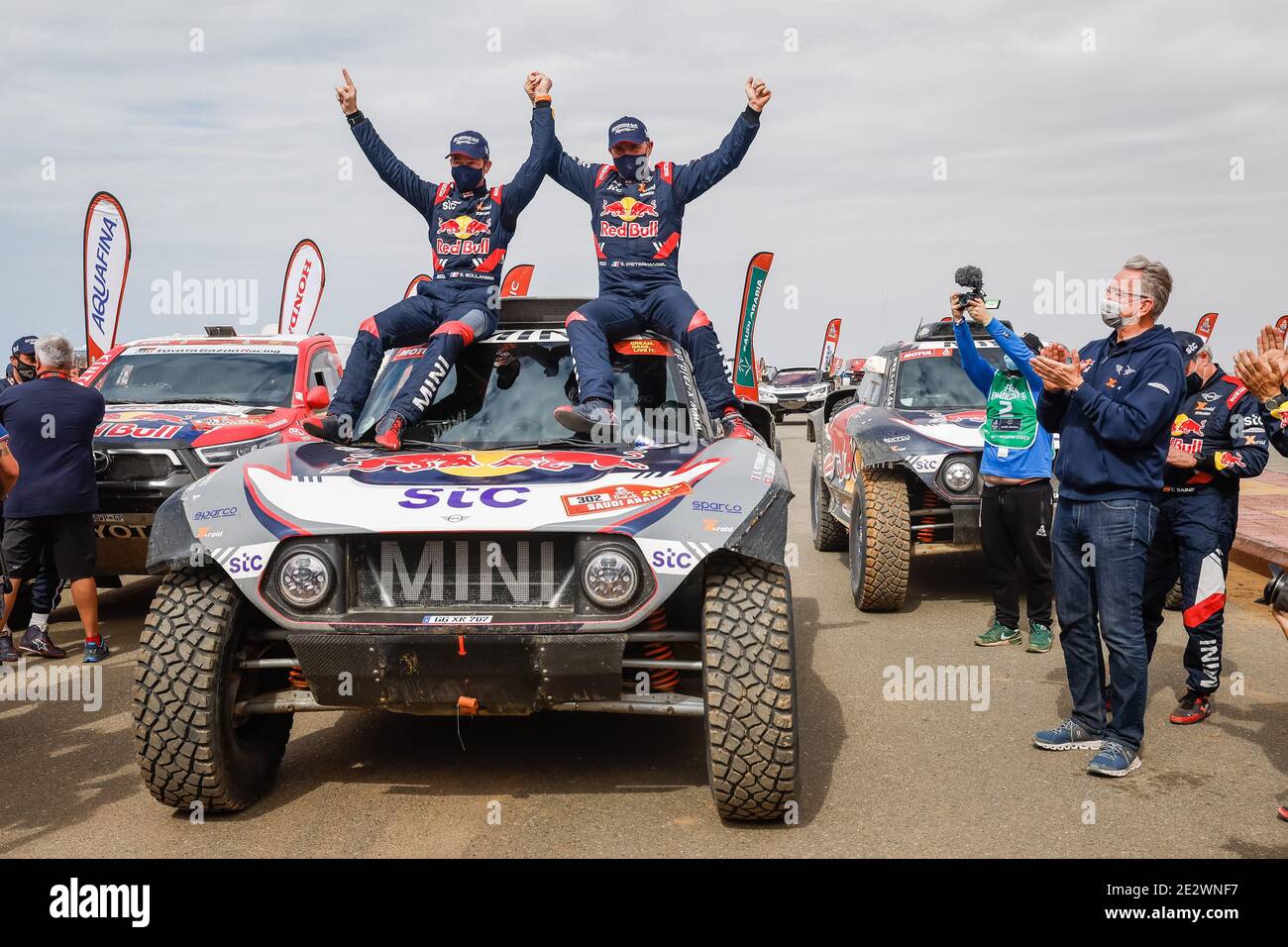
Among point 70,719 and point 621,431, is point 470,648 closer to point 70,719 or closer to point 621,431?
point 621,431

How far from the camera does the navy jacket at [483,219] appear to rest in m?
6.51

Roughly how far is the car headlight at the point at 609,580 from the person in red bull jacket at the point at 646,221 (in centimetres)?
201

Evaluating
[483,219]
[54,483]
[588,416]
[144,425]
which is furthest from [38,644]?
[588,416]

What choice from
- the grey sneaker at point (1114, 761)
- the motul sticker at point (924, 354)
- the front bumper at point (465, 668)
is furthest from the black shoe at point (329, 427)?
the motul sticker at point (924, 354)

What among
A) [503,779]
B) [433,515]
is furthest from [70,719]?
[433,515]

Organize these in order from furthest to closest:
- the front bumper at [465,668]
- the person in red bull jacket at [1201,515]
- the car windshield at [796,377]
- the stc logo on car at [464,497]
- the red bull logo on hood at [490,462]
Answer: the car windshield at [796,377] → the person in red bull jacket at [1201,515] → the red bull logo on hood at [490,462] → the stc logo on car at [464,497] → the front bumper at [465,668]

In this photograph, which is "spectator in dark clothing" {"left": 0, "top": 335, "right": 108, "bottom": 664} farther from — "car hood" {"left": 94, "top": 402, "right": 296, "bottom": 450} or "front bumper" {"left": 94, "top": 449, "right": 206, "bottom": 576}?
"car hood" {"left": 94, "top": 402, "right": 296, "bottom": 450}

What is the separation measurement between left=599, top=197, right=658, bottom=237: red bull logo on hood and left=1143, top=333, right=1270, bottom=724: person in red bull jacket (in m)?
2.72

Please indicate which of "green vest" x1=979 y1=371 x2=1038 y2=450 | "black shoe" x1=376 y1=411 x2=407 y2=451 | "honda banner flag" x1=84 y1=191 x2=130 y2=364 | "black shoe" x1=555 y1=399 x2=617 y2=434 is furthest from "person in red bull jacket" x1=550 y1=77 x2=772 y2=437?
"honda banner flag" x1=84 y1=191 x2=130 y2=364

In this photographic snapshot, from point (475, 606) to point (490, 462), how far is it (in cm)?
72

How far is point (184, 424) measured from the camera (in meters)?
8.20

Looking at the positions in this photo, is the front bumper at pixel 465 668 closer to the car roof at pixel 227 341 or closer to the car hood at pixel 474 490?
the car hood at pixel 474 490

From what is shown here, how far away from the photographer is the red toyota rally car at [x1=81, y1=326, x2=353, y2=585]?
7871 mm

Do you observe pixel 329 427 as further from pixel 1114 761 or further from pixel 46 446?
pixel 1114 761
